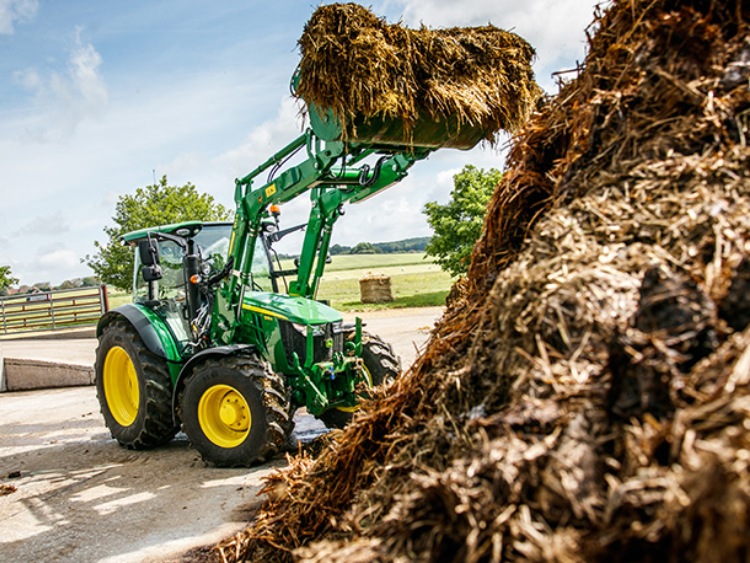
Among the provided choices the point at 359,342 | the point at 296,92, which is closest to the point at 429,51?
the point at 296,92

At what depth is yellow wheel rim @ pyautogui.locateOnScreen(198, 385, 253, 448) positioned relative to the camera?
657 centimetres

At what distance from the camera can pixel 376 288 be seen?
30906mm

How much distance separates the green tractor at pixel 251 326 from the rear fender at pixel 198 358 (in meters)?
0.01

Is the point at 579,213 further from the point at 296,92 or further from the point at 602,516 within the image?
the point at 296,92

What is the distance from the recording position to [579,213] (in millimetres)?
2652

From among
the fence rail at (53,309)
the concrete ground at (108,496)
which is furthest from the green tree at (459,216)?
the concrete ground at (108,496)

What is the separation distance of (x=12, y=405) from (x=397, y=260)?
67.6m

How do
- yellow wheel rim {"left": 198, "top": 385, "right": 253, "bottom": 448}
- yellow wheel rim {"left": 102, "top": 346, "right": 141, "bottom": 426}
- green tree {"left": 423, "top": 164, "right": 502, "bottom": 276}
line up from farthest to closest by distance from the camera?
green tree {"left": 423, "top": 164, "right": 502, "bottom": 276} < yellow wheel rim {"left": 102, "top": 346, "right": 141, "bottom": 426} < yellow wheel rim {"left": 198, "top": 385, "right": 253, "bottom": 448}

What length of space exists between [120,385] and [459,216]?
21357 millimetres

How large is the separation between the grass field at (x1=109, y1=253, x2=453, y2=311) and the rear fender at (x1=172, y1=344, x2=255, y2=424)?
6.24 feet

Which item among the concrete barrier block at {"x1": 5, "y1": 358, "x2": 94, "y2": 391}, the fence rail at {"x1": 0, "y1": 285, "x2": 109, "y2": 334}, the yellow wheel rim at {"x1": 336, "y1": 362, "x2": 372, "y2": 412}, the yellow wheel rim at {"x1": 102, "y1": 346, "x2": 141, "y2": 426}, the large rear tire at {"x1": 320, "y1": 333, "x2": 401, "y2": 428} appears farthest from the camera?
the fence rail at {"x1": 0, "y1": 285, "x2": 109, "y2": 334}

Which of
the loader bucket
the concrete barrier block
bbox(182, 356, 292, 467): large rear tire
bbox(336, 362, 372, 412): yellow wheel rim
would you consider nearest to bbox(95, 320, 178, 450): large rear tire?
bbox(182, 356, 292, 467): large rear tire

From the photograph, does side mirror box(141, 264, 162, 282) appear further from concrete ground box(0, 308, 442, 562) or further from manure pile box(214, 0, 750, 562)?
manure pile box(214, 0, 750, 562)

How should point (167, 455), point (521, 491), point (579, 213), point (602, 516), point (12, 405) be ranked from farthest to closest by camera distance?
point (12, 405)
point (167, 455)
point (579, 213)
point (521, 491)
point (602, 516)
